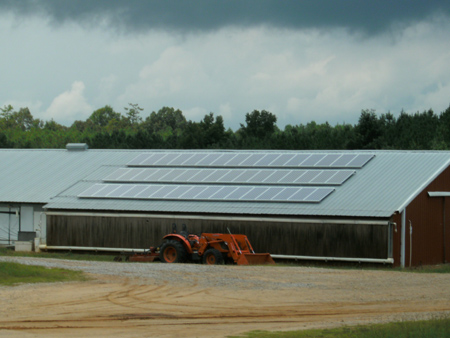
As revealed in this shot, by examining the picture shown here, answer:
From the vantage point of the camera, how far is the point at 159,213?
3947cm

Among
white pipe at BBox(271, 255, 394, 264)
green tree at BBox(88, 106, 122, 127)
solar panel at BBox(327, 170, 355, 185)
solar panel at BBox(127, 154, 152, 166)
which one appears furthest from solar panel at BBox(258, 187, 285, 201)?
green tree at BBox(88, 106, 122, 127)

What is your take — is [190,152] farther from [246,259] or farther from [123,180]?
[246,259]

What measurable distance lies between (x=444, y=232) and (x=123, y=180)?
1816 cm

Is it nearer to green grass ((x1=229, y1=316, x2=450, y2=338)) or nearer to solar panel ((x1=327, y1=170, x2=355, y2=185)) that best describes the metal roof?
solar panel ((x1=327, y1=170, x2=355, y2=185))

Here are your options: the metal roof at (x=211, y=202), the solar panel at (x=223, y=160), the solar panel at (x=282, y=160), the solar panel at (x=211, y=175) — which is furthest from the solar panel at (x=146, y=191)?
the solar panel at (x=282, y=160)

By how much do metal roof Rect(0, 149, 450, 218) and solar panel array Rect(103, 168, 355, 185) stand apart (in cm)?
102

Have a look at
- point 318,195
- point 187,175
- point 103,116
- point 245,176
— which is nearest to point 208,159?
point 187,175

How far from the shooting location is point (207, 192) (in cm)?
4050

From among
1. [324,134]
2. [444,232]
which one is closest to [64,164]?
[444,232]

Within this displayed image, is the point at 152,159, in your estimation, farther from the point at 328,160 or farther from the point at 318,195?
the point at 318,195

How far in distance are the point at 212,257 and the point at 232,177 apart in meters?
10.0

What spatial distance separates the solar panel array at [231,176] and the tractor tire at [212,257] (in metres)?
9.12

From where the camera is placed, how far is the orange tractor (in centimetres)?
3281

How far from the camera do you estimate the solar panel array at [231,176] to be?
40.4 m
